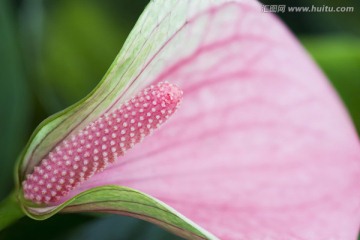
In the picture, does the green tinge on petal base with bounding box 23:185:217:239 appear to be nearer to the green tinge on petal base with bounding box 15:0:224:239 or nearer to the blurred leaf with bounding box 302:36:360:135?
the green tinge on petal base with bounding box 15:0:224:239

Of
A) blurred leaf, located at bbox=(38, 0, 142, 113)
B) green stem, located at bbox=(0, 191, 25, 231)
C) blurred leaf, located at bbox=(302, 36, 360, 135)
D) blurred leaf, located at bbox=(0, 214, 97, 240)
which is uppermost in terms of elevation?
blurred leaf, located at bbox=(302, 36, 360, 135)

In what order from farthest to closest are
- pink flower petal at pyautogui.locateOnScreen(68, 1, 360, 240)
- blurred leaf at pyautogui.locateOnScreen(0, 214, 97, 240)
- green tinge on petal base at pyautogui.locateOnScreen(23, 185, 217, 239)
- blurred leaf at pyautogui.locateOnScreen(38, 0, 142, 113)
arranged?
blurred leaf at pyautogui.locateOnScreen(38, 0, 142, 113) → blurred leaf at pyautogui.locateOnScreen(0, 214, 97, 240) → pink flower petal at pyautogui.locateOnScreen(68, 1, 360, 240) → green tinge on petal base at pyautogui.locateOnScreen(23, 185, 217, 239)

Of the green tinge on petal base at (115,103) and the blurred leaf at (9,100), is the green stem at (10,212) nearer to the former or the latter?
the green tinge on petal base at (115,103)

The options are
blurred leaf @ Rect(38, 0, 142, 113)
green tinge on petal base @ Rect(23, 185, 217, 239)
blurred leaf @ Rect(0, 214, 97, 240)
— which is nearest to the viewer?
green tinge on petal base @ Rect(23, 185, 217, 239)

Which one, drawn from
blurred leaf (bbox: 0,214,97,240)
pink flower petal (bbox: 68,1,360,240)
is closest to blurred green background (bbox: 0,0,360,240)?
blurred leaf (bbox: 0,214,97,240)

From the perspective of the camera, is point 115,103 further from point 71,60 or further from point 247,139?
point 71,60

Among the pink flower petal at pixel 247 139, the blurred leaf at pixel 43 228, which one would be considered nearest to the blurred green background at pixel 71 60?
the blurred leaf at pixel 43 228

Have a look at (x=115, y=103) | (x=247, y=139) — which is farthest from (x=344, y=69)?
(x=115, y=103)

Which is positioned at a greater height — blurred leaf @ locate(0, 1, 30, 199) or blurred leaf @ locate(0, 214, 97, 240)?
blurred leaf @ locate(0, 1, 30, 199)

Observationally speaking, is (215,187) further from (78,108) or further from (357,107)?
(357,107)
